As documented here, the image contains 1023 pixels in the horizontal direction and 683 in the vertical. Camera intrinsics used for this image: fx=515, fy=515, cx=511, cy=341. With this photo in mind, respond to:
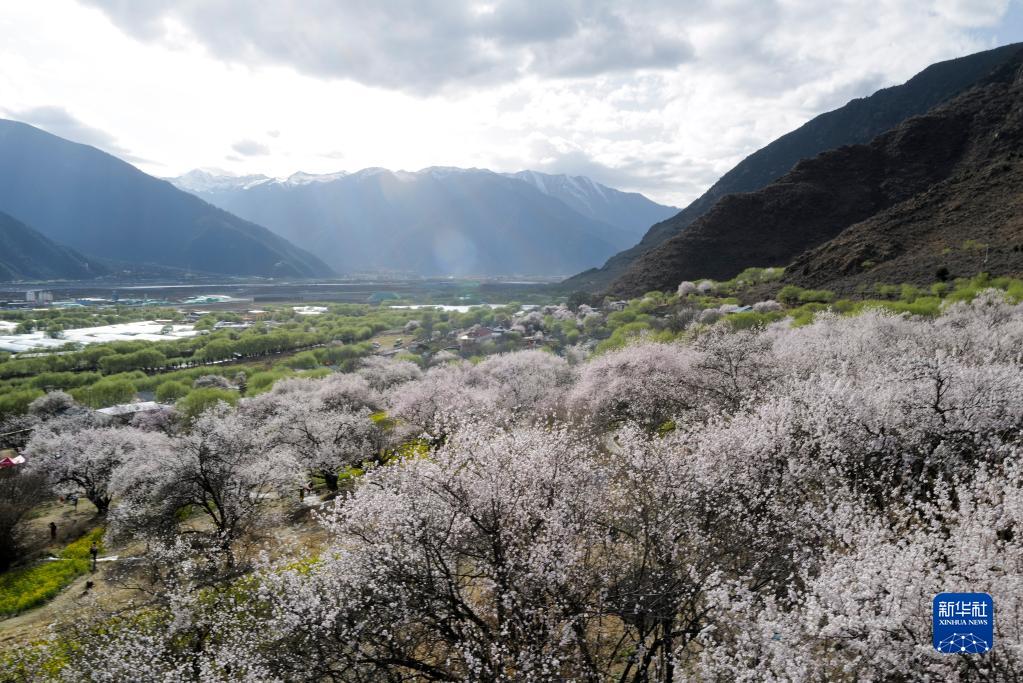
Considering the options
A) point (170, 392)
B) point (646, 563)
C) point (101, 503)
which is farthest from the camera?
point (170, 392)

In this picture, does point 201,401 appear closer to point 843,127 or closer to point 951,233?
point 951,233

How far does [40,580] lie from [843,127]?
189 m

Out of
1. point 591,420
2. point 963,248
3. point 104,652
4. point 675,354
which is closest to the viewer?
point 104,652

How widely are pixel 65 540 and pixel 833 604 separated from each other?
39.4m

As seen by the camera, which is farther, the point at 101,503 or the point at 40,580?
the point at 101,503

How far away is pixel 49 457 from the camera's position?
36.7 m

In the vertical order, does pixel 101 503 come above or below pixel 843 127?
below

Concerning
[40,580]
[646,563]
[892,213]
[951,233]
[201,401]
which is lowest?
[40,580]

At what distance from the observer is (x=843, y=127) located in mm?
150500

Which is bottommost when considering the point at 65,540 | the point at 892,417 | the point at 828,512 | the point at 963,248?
the point at 65,540

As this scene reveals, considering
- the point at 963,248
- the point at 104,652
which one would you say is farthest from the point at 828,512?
the point at 963,248

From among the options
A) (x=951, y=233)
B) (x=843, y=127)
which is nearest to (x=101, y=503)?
(x=951, y=233)

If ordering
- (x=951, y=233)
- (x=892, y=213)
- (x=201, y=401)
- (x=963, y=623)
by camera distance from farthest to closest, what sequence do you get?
(x=892, y=213) < (x=951, y=233) < (x=201, y=401) < (x=963, y=623)

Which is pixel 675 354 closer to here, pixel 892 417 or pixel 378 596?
pixel 892 417
